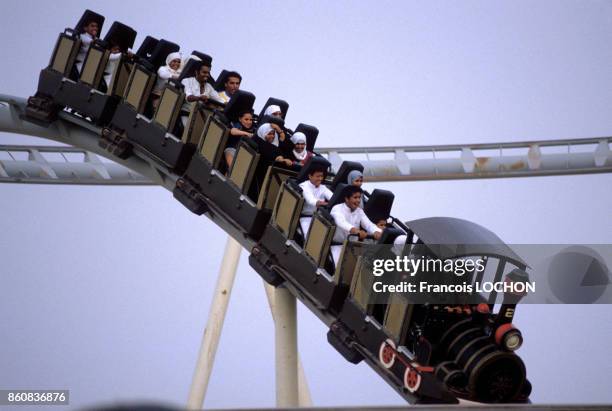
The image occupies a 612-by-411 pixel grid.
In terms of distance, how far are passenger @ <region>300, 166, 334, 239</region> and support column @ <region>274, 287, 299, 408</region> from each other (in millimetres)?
954

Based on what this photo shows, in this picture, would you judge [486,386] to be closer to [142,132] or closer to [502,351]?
[502,351]

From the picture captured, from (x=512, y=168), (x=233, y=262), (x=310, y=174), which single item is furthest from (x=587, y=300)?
(x=512, y=168)

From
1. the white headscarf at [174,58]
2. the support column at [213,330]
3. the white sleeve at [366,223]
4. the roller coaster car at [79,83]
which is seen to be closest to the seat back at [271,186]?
the white sleeve at [366,223]

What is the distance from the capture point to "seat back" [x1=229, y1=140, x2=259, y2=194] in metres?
7.34

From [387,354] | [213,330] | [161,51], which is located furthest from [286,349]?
[161,51]

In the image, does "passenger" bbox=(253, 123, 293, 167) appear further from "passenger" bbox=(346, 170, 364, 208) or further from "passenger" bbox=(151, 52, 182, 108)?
"passenger" bbox=(151, 52, 182, 108)

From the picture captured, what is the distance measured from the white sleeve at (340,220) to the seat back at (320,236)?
76 mm

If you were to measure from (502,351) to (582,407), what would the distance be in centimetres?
208

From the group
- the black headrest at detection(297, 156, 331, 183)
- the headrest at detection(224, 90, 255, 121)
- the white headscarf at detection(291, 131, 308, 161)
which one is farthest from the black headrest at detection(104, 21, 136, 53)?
the black headrest at detection(297, 156, 331, 183)

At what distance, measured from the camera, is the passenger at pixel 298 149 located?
315 inches

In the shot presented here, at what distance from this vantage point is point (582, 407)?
3736 millimetres

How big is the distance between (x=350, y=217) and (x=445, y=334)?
1273 mm

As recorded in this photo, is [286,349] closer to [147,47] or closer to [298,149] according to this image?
[298,149]

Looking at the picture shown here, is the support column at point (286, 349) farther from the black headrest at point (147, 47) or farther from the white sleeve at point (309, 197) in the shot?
the black headrest at point (147, 47)
